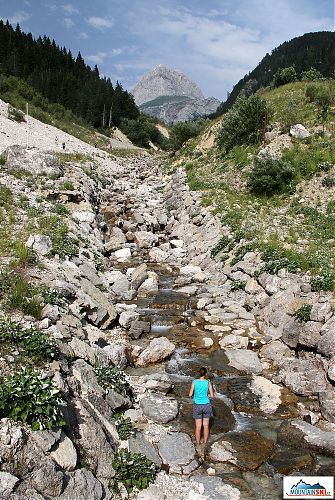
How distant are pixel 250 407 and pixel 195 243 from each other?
13.1 m

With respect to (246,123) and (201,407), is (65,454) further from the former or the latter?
(246,123)

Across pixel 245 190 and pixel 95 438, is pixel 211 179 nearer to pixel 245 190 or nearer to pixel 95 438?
pixel 245 190

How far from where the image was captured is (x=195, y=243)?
22.2 meters

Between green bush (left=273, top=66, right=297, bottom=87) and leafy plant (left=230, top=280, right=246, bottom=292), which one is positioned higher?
green bush (left=273, top=66, right=297, bottom=87)

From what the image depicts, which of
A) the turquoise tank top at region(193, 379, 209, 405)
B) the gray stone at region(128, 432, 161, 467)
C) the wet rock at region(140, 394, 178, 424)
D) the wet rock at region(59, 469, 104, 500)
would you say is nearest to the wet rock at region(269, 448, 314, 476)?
the turquoise tank top at region(193, 379, 209, 405)

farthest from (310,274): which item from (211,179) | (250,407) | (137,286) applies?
(211,179)

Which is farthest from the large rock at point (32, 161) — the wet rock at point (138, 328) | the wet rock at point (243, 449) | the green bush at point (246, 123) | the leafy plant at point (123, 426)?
the wet rock at point (243, 449)

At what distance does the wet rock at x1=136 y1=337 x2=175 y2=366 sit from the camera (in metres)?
11.7

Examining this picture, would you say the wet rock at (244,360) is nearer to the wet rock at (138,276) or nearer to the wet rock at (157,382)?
the wet rock at (157,382)

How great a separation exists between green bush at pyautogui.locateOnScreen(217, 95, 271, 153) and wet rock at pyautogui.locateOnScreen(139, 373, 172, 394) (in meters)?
23.7

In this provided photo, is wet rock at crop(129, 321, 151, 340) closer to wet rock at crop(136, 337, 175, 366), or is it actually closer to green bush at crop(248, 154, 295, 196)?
wet rock at crop(136, 337, 175, 366)

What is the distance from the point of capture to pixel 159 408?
31.3 ft

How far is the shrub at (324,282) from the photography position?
1248 centimetres

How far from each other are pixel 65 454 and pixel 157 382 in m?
4.33
